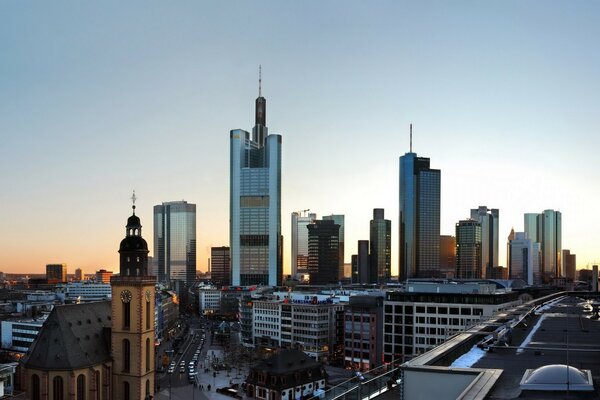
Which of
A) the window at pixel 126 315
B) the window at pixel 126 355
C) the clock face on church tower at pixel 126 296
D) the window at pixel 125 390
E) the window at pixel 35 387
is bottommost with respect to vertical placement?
the window at pixel 125 390

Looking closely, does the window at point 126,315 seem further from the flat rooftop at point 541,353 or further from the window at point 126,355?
the flat rooftop at point 541,353

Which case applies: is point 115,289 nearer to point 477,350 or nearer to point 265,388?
point 265,388

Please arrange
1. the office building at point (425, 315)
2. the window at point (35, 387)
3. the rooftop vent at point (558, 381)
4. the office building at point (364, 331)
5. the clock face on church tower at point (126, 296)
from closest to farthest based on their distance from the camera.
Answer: the rooftop vent at point (558, 381)
the window at point (35, 387)
the clock face on church tower at point (126, 296)
the office building at point (425, 315)
the office building at point (364, 331)

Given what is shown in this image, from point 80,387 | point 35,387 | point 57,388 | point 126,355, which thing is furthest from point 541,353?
point 35,387

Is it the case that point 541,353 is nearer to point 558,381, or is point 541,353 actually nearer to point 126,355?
point 558,381

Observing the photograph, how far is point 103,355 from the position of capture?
61438 millimetres

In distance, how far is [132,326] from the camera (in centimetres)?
6103

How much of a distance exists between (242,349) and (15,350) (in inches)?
1760

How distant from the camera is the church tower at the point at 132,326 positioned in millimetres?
60688

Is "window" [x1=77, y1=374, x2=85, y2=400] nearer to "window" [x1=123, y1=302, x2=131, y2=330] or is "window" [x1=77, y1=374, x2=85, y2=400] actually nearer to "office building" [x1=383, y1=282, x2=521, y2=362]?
"window" [x1=123, y1=302, x2=131, y2=330]

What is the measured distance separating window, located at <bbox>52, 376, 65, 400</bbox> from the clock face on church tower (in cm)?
1044

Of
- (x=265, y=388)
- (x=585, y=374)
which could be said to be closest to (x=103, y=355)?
(x=265, y=388)

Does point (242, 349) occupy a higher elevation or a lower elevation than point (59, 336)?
lower

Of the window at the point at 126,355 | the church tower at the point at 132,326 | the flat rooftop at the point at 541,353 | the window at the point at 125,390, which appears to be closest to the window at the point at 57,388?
the church tower at the point at 132,326
